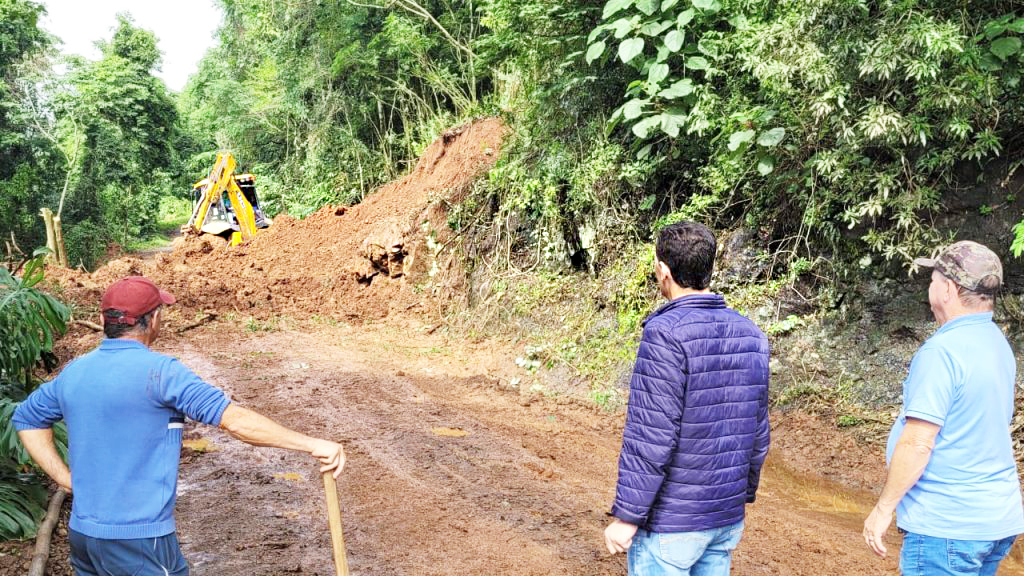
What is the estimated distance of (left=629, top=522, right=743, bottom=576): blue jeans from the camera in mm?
2488

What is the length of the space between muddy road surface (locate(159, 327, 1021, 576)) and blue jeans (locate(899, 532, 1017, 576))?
202 cm

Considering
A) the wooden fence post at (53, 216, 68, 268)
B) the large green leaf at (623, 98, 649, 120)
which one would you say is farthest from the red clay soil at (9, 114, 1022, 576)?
the wooden fence post at (53, 216, 68, 268)

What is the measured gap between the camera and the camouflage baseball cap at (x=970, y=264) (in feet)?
8.10

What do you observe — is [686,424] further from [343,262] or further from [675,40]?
[343,262]

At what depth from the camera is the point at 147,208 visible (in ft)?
111

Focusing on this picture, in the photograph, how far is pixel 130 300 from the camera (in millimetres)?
2709

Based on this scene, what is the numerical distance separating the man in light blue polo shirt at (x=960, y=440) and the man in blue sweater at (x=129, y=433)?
80.2 inches

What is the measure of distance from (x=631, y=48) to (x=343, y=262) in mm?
9249

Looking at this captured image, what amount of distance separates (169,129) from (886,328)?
3385cm

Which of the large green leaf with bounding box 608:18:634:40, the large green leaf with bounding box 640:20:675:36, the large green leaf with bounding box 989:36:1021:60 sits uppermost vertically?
the large green leaf with bounding box 608:18:634:40

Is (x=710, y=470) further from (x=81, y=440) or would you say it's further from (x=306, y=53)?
(x=306, y=53)

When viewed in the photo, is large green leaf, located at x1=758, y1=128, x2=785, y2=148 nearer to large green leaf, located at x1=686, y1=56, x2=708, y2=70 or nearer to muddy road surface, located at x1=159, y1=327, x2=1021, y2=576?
large green leaf, located at x1=686, y1=56, x2=708, y2=70

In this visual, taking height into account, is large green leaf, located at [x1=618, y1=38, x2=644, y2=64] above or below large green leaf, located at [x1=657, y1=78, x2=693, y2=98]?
above

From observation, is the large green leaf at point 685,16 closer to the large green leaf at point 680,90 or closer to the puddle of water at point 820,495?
the large green leaf at point 680,90
